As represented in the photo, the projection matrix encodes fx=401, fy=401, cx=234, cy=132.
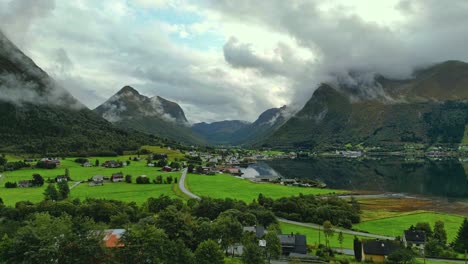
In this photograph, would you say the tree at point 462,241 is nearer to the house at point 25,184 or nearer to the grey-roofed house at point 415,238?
the grey-roofed house at point 415,238

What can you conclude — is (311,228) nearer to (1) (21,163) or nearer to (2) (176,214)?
(2) (176,214)

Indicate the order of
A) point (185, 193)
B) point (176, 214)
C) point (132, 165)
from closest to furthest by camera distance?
point (176, 214) → point (185, 193) → point (132, 165)

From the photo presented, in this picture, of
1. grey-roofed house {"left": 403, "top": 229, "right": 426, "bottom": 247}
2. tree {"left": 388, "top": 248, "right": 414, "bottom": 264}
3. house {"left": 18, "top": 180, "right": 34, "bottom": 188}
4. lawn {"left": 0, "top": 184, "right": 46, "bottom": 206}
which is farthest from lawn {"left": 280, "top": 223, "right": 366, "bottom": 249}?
house {"left": 18, "top": 180, "right": 34, "bottom": 188}

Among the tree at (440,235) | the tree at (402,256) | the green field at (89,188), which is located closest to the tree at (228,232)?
the tree at (402,256)

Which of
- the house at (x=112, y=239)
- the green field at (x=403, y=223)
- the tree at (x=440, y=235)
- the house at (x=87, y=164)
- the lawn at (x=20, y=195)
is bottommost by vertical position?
the green field at (x=403, y=223)

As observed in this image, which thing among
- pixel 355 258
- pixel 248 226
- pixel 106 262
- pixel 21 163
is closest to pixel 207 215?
pixel 248 226

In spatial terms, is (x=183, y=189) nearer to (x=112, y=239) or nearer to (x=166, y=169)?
(x=166, y=169)
